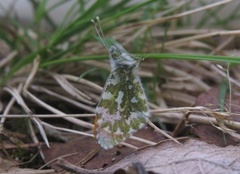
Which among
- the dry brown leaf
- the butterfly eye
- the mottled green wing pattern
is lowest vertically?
the dry brown leaf

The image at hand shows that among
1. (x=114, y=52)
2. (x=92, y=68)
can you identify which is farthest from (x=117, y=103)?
(x=92, y=68)

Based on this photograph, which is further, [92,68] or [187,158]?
[92,68]

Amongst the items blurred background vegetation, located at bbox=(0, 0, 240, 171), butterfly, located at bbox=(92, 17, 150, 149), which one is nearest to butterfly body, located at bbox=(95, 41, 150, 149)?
butterfly, located at bbox=(92, 17, 150, 149)

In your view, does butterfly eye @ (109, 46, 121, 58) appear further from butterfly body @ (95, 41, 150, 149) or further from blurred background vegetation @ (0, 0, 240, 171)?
blurred background vegetation @ (0, 0, 240, 171)

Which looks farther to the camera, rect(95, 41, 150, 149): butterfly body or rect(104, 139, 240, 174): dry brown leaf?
rect(95, 41, 150, 149): butterfly body

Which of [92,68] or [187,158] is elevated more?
[92,68]

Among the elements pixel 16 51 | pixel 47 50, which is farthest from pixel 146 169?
pixel 16 51

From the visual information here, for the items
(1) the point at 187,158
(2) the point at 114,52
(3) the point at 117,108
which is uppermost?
(2) the point at 114,52

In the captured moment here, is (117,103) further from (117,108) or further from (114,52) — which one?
(114,52)
